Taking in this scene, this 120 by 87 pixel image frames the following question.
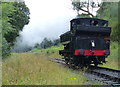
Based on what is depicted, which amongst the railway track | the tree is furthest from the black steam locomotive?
the tree

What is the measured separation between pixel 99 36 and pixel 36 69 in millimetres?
6204

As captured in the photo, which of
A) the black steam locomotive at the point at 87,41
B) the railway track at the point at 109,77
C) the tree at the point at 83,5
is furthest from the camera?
the tree at the point at 83,5

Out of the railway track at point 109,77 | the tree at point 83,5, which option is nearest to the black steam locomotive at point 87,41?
the railway track at point 109,77

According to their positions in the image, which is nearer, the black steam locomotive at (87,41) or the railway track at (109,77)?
the railway track at (109,77)

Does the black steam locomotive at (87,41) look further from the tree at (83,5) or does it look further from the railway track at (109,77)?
the tree at (83,5)

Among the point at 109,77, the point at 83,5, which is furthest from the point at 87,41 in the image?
the point at 83,5

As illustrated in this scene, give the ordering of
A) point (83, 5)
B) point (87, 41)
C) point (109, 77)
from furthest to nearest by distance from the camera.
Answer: point (83, 5), point (87, 41), point (109, 77)

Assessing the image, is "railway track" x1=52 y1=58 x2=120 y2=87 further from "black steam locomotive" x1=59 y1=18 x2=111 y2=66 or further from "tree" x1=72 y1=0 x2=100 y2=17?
"tree" x1=72 y1=0 x2=100 y2=17

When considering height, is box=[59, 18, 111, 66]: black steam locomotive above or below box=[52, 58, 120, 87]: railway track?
above

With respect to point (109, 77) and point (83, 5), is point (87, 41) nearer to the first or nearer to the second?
point (109, 77)

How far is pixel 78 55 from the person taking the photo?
1257cm

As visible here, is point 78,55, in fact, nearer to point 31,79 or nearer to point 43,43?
point 31,79

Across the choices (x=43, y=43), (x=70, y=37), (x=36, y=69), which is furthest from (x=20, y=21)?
(x=43, y=43)

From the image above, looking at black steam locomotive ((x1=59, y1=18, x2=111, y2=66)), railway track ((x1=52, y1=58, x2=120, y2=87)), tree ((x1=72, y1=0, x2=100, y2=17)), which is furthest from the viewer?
tree ((x1=72, y1=0, x2=100, y2=17))
